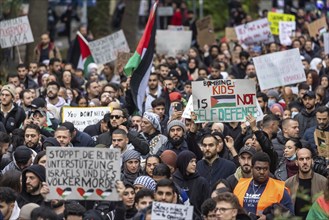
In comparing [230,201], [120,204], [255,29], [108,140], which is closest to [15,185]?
[120,204]

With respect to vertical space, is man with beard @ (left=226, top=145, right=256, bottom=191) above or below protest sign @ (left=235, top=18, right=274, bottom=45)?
below

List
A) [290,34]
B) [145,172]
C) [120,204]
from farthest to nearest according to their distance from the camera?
[290,34] → [145,172] → [120,204]

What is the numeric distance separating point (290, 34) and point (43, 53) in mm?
5584

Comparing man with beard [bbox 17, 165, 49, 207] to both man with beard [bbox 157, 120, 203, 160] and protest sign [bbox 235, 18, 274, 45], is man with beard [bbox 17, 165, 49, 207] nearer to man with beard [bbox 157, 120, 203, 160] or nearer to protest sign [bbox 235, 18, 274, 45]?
man with beard [bbox 157, 120, 203, 160]

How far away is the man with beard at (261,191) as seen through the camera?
12.7 meters

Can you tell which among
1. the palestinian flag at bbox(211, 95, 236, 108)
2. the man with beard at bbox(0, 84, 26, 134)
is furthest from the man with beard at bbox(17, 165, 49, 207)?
the man with beard at bbox(0, 84, 26, 134)

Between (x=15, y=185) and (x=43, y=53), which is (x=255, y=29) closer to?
(x=43, y=53)

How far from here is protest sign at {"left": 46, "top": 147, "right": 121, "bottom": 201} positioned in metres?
11.6

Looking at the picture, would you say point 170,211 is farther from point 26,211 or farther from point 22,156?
point 22,156

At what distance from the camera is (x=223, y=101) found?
1633cm

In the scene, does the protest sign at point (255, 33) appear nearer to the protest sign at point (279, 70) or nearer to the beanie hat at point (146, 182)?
the protest sign at point (279, 70)

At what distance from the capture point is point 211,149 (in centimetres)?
1416

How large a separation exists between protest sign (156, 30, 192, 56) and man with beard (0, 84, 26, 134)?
10.0 metres

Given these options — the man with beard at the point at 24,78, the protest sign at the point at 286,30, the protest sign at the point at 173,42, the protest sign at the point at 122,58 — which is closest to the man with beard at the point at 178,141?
the man with beard at the point at 24,78
